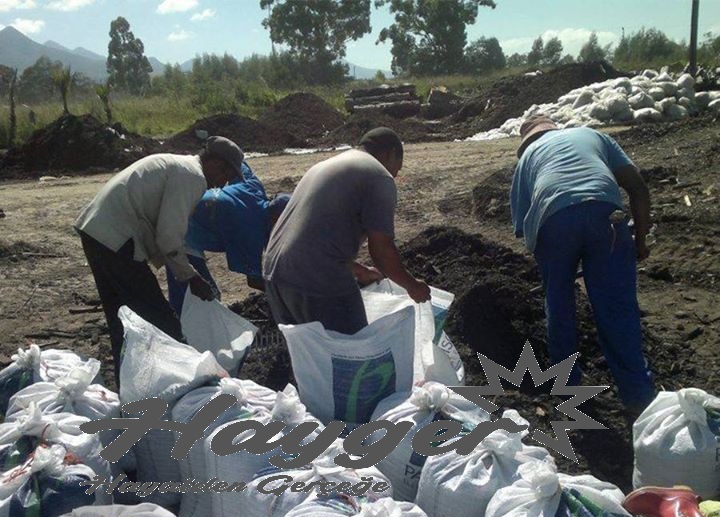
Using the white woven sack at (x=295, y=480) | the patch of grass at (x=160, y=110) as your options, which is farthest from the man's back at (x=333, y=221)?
the patch of grass at (x=160, y=110)

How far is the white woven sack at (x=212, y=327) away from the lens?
390cm

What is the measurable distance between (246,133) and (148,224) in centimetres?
1433

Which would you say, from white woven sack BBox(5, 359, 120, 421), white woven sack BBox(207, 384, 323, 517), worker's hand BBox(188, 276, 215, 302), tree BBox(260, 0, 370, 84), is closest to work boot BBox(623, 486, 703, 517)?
white woven sack BBox(207, 384, 323, 517)

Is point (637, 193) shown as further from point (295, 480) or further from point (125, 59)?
point (125, 59)

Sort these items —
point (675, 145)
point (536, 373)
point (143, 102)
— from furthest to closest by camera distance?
1. point (143, 102)
2. point (675, 145)
3. point (536, 373)

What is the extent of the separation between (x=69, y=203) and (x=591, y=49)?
3749 centimetres

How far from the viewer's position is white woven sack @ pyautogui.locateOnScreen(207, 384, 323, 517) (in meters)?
2.55

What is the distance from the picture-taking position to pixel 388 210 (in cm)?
323

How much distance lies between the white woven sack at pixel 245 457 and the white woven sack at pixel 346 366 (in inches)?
9.7

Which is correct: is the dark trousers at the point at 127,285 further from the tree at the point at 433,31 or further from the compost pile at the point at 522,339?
the tree at the point at 433,31

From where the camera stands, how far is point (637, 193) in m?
3.90

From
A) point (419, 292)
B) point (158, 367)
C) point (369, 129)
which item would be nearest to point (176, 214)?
point (158, 367)

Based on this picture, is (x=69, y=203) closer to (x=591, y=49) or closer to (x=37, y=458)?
(x=37, y=458)

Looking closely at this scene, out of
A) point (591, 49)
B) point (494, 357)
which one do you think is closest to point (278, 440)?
point (494, 357)
